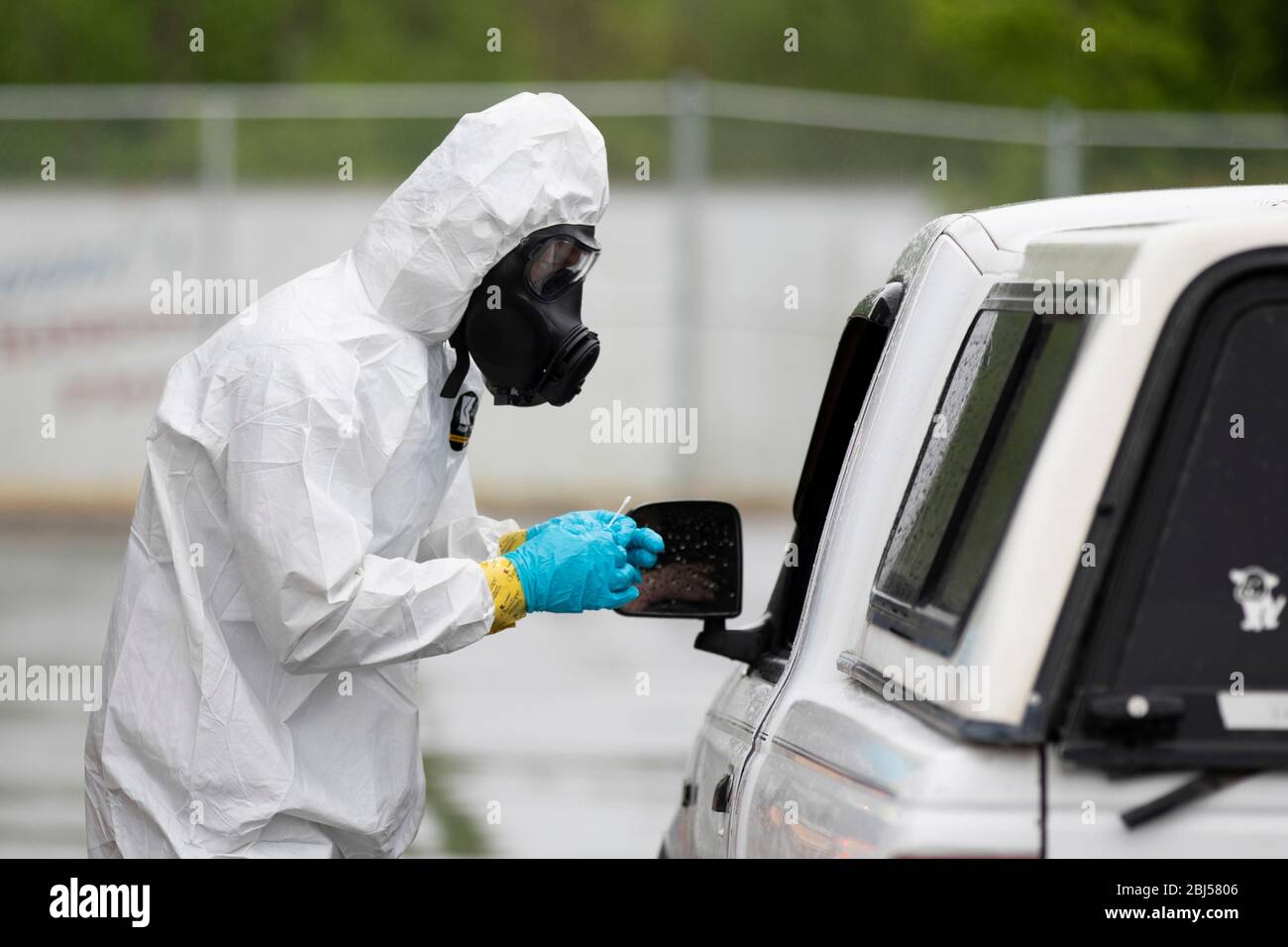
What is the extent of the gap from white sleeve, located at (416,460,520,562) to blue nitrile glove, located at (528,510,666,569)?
278 mm

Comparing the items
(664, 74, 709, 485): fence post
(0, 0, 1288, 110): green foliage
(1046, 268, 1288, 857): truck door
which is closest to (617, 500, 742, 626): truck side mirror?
(1046, 268, 1288, 857): truck door

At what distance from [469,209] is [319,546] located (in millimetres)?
671

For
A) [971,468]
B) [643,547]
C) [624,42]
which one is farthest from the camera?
[624,42]

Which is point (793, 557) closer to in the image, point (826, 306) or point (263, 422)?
point (263, 422)

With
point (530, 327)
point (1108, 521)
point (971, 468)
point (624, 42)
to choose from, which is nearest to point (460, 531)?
point (530, 327)

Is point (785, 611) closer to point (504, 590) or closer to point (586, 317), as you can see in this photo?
→ point (504, 590)

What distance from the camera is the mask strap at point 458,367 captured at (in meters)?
3.22

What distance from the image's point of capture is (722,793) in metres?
2.95

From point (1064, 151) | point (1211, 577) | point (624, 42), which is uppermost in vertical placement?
point (624, 42)

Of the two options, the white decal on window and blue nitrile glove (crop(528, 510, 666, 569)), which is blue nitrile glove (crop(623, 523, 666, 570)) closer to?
blue nitrile glove (crop(528, 510, 666, 569))
